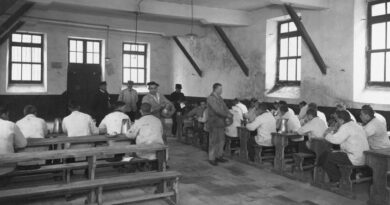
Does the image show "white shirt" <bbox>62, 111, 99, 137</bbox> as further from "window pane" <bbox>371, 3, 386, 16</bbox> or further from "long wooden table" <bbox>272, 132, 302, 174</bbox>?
"window pane" <bbox>371, 3, 386, 16</bbox>

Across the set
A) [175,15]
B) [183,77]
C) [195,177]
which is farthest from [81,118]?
[183,77]

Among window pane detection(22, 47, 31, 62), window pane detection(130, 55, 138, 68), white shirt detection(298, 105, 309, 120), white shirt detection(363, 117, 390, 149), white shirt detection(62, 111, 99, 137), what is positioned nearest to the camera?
white shirt detection(363, 117, 390, 149)

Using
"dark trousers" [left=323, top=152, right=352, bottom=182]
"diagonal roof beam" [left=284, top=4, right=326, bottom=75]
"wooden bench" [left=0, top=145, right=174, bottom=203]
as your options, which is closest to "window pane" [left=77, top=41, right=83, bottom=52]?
"diagonal roof beam" [left=284, top=4, right=326, bottom=75]

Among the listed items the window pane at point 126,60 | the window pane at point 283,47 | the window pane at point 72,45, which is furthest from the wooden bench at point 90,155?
the window pane at point 126,60

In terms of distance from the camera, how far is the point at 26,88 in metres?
12.3

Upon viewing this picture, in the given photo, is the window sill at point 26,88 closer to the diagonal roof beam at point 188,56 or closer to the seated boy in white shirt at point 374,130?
the diagonal roof beam at point 188,56

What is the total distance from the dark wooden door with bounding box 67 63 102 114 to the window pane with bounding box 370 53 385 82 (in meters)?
8.95

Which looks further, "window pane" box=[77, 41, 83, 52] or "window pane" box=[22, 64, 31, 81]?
"window pane" box=[77, 41, 83, 52]

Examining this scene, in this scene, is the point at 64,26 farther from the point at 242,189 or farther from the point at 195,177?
the point at 242,189

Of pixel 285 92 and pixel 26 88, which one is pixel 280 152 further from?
pixel 26 88

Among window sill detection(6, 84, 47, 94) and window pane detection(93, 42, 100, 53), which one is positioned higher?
window pane detection(93, 42, 100, 53)

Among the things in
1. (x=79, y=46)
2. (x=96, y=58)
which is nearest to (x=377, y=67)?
(x=96, y=58)

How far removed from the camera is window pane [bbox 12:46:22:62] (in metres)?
12.2

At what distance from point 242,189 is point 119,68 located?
969 centimetres
